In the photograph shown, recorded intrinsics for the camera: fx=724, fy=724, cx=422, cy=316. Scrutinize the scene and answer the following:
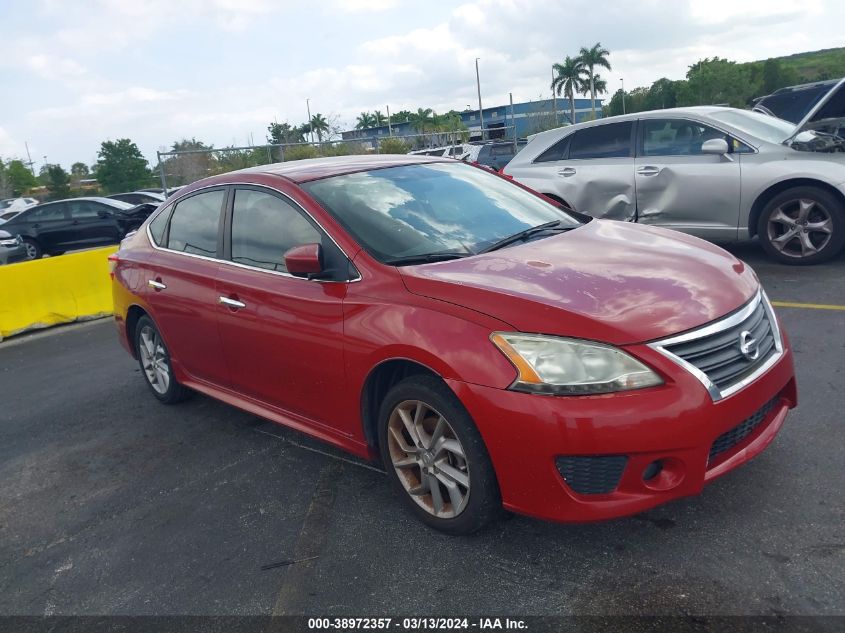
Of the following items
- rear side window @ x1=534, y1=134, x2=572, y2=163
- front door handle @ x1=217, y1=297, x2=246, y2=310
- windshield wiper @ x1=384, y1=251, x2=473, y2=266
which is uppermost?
rear side window @ x1=534, y1=134, x2=572, y2=163

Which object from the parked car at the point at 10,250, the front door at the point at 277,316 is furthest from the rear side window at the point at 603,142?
the parked car at the point at 10,250

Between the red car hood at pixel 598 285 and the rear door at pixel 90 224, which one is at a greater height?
the red car hood at pixel 598 285

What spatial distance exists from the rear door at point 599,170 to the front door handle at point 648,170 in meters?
0.11

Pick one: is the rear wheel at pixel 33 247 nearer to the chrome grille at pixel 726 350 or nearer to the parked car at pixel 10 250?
the parked car at pixel 10 250

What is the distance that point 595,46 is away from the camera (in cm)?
7694

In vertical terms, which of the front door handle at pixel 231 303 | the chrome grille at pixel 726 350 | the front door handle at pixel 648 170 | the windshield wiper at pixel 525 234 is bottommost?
the chrome grille at pixel 726 350

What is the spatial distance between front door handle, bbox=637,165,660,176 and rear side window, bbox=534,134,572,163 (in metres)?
1.03

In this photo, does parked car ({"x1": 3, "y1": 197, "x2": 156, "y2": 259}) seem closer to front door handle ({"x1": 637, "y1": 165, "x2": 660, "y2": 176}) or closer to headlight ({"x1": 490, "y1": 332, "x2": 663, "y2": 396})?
front door handle ({"x1": 637, "y1": 165, "x2": 660, "y2": 176})

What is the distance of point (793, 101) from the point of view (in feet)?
41.6

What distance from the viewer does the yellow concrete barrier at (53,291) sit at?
8773 millimetres

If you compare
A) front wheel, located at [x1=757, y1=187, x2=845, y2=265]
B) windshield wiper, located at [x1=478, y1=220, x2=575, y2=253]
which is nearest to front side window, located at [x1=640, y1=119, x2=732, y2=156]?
front wheel, located at [x1=757, y1=187, x2=845, y2=265]

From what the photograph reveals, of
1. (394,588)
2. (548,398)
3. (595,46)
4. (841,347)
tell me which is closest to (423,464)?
(394,588)

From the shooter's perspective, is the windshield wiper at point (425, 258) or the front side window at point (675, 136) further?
the front side window at point (675, 136)

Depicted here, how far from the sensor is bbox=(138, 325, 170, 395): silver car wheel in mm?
5172
